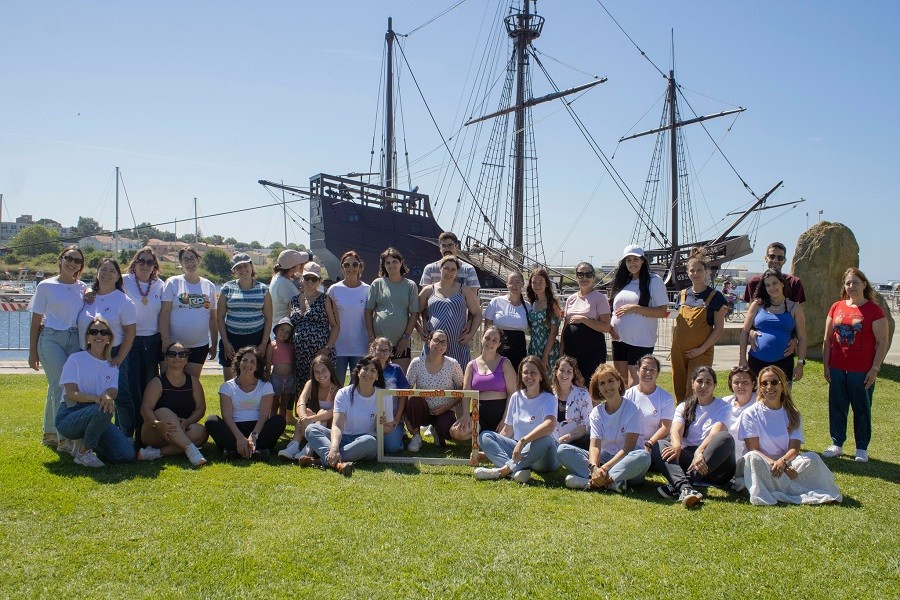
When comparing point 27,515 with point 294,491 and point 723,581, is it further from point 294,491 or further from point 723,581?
point 723,581

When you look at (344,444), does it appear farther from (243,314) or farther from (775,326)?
(775,326)

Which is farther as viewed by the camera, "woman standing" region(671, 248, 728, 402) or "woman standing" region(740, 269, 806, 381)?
"woman standing" region(671, 248, 728, 402)

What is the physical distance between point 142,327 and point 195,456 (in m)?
1.40

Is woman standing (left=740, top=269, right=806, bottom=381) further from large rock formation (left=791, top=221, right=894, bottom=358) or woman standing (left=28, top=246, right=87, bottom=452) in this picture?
large rock formation (left=791, top=221, right=894, bottom=358)

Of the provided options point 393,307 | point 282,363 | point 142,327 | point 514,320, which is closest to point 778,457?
point 514,320

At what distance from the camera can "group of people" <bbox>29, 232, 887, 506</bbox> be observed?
17.3 ft

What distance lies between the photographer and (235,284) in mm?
6766

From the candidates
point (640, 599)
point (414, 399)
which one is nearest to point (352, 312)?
point (414, 399)

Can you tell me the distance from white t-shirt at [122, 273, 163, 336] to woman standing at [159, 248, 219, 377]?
49mm

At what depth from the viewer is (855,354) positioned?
625cm

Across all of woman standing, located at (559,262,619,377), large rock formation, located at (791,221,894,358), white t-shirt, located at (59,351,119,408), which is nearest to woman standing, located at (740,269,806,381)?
woman standing, located at (559,262,619,377)

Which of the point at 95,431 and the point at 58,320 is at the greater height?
the point at 58,320

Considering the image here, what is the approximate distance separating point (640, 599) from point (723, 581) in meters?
0.49

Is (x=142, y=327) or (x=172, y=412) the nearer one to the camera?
(x=172, y=412)
